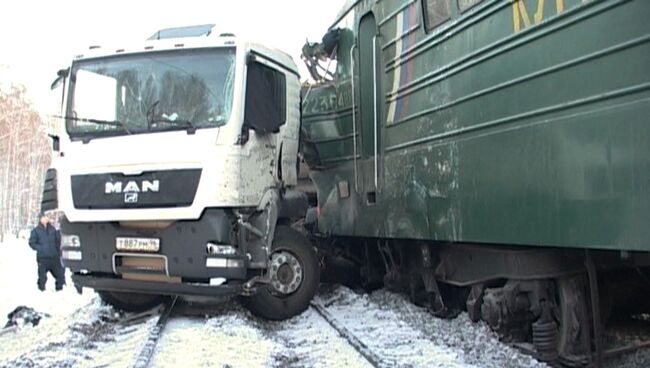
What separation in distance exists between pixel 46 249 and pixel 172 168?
6.11 m

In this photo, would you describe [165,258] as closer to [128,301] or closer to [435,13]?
[128,301]

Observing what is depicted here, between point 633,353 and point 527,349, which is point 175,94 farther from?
point 633,353

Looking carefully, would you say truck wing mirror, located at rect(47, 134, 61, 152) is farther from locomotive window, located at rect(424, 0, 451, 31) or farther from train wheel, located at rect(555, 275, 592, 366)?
train wheel, located at rect(555, 275, 592, 366)

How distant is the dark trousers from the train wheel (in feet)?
30.1

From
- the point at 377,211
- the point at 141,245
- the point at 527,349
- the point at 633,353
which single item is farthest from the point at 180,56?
the point at 633,353

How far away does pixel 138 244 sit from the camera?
653 centimetres

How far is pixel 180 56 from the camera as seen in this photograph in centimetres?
679

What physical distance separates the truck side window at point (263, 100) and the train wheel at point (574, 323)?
10.8 ft

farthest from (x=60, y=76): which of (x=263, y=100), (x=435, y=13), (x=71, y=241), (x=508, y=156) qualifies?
(x=508, y=156)

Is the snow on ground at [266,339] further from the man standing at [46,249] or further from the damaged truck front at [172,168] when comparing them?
the man standing at [46,249]

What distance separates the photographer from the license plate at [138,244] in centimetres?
646

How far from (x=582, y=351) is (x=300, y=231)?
4.02 metres

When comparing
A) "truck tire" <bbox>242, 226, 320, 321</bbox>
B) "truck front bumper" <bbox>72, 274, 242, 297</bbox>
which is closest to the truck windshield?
"truck front bumper" <bbox>72, 274, 242, 297</bbox>

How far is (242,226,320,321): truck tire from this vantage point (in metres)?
7.29
